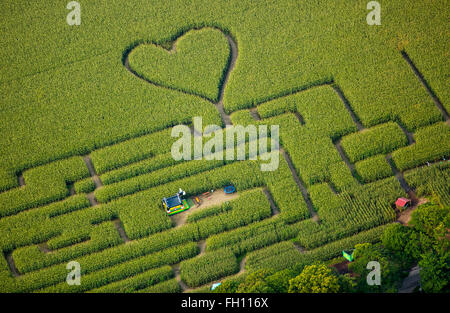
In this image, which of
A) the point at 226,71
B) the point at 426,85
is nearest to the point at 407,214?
the point at 426,85

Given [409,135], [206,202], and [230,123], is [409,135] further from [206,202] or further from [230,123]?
[206,202]

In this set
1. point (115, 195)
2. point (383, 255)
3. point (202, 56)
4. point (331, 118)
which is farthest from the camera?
point (202, 56)

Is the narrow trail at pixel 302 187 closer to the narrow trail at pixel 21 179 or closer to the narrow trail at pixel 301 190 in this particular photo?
the narrow trail at pixel 301 190

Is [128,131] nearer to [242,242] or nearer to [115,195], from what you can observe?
[115,195]

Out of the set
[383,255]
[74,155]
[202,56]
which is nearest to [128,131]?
[74,155]

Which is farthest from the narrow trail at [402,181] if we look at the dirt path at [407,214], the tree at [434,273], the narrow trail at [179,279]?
the narrow trail at [179,279]

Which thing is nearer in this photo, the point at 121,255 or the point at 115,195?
the point at 121,255

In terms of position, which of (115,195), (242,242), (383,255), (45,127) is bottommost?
(383,255)
